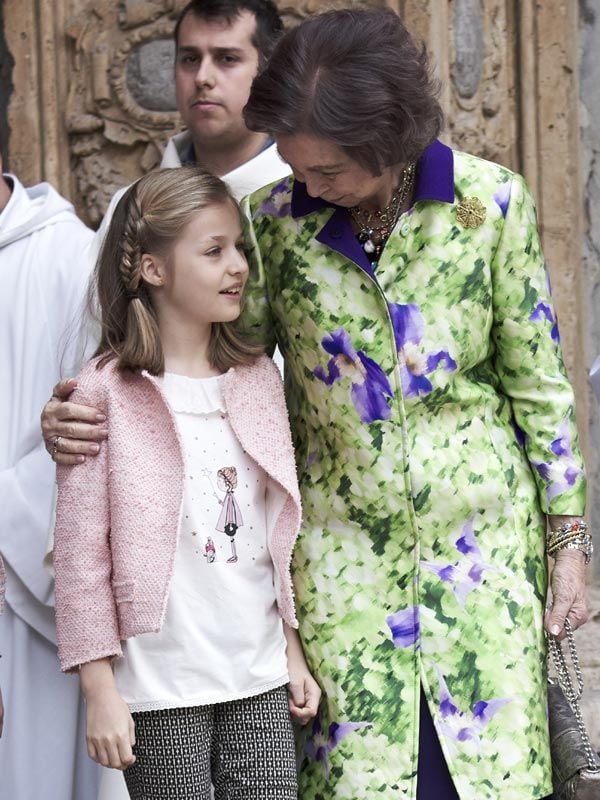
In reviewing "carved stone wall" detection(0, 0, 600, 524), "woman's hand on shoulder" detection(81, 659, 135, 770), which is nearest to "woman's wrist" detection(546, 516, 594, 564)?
"woman's hand on shoulder" detection(81, 659, 135, 770)

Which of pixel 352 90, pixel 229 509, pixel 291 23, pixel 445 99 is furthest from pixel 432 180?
pixel 291 23

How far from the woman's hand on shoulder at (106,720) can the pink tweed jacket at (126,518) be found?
0.03m

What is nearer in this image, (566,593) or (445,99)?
(566,593)

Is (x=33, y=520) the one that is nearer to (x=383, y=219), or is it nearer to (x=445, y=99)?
(x=383, y=219)

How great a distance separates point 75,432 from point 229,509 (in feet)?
0.95

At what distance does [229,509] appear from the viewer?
2559 millimetres

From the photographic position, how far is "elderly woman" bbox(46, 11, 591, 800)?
2.49 metres

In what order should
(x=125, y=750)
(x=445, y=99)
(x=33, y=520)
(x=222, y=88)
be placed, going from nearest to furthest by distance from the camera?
(x=125, y=750)
(x=33, y=520)
(x=222, y=88)
(x=445, y=99)

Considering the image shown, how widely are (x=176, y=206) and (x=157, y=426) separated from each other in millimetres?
406

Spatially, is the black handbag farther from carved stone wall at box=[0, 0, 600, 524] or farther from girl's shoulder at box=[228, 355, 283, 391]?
carved stone wall at box=[0, 0, 600, 524]

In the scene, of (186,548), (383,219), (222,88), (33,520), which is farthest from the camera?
(222,88)

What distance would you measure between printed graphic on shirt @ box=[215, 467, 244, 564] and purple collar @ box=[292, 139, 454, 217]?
47 cm

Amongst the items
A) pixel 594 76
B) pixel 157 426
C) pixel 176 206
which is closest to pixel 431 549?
pixel 157 426

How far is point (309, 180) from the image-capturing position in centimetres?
250
